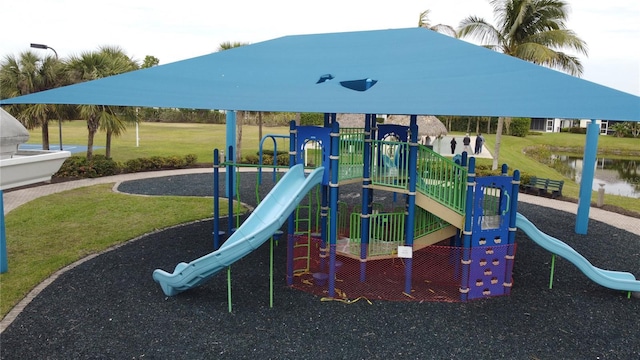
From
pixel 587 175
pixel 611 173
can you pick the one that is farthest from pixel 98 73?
pixel 611 173

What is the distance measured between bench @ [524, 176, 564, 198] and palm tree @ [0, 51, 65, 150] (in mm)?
18756

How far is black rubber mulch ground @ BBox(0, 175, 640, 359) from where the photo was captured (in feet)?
20.7

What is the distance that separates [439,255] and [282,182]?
151 inches

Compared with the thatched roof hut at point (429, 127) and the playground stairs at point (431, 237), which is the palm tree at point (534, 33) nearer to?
the thatched roof hut at point (429, 127)

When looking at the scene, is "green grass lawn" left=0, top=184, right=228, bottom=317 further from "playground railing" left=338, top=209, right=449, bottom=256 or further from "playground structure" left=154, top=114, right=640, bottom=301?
"playground railing" left=338, top=209, right=449, bottom=256

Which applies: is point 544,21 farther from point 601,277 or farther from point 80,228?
point 80,228

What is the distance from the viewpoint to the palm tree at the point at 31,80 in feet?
59.4

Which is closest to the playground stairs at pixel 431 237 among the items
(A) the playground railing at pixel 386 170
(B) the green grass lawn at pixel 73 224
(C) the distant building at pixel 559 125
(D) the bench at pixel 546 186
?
(A) the playground railing at pixel 386 170

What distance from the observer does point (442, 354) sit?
628cm

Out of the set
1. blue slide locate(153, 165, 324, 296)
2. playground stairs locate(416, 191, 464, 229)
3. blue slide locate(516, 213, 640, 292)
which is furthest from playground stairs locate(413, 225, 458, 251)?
→ blue slide locate(153, 165, 324, 296)

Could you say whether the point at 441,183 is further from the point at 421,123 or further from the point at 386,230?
the point at 421,123

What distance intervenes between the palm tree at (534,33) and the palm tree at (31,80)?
62.4ft

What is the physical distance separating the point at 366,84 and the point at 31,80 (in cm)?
1590

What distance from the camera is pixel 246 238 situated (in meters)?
7.10
